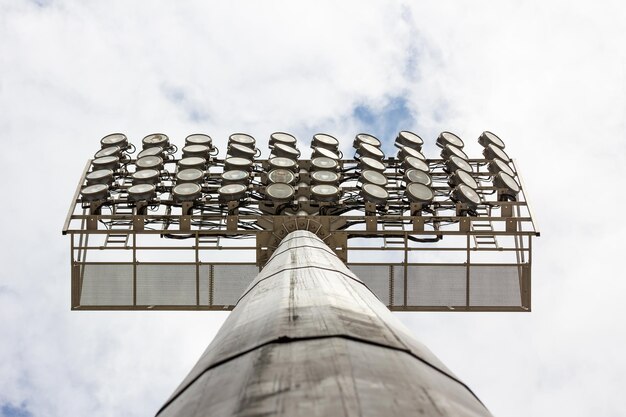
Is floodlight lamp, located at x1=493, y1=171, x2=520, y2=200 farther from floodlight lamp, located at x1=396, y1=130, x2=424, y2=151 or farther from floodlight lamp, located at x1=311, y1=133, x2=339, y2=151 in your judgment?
floodlight lamp, located at x1=311, y1=133, x2=339, y2=151

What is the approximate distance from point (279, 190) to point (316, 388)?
19.5 m

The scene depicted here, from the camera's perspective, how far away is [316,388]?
321 cm

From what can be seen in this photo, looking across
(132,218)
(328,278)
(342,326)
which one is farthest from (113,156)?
(342,326)

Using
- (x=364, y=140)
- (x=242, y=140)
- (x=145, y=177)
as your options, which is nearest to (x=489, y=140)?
(x=364, y=140)

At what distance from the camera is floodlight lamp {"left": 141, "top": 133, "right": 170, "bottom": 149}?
27.0 meters

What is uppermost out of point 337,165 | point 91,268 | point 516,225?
point 337,165

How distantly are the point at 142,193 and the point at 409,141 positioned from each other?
9.91 metres

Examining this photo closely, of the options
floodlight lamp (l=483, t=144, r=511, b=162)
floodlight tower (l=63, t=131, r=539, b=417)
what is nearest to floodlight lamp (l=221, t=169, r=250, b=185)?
floodlight tower (l=63, t=131, r=539, b=417)

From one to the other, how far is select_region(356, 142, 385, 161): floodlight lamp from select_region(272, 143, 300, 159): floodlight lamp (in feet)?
7.22

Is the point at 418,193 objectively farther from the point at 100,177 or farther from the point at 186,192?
the point at 100,177

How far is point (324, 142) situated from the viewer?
27641mm

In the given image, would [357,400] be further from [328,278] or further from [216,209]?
[216,209]

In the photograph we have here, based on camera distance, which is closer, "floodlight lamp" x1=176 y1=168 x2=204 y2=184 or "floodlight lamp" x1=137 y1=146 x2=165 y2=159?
"floodlight lamp" x1=176 y1=168 x2=204 y2=184

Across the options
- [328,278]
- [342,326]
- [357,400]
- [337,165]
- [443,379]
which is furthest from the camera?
[337,165]
